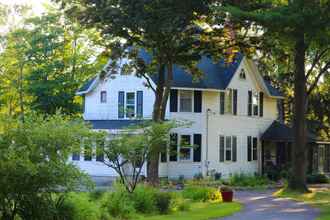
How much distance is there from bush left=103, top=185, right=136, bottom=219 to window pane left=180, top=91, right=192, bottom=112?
72.7 feet

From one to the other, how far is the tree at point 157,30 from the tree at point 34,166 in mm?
10676

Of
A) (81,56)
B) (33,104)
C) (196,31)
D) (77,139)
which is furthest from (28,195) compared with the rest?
(81,56)

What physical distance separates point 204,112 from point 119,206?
23.9 metres

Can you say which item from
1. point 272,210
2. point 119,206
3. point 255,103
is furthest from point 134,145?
point 255,103

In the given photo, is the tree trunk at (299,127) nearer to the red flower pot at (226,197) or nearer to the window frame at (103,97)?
the red flower pot at (226,197)

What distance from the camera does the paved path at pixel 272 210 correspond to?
2060 centimetres

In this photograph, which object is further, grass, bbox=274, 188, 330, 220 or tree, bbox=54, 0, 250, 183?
tree, bbox=54, 0, 250, 183

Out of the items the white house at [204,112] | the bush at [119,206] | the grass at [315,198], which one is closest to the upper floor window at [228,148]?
the white house at [204,112]

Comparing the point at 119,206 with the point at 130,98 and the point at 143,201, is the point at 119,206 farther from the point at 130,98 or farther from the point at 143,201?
the point at 130,98

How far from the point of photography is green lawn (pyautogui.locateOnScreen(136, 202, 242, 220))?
19625 mm

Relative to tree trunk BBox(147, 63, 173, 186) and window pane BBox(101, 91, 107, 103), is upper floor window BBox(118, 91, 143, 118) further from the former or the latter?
tree trunk BBox(147, 63, 173, 186)

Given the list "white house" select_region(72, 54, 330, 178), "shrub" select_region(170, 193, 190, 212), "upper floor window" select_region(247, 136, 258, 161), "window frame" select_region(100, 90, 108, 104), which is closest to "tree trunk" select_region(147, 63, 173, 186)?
"white house" select_region(72, 54, 330, 178)

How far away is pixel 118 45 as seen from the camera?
30.7 metres

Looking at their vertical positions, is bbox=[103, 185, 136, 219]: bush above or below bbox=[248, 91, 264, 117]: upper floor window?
below
